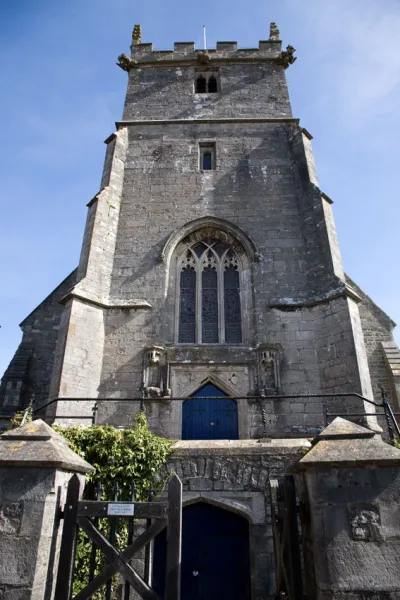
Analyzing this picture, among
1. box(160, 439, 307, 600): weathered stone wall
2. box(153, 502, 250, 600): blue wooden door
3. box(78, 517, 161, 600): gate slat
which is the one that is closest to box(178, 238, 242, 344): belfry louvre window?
box(160, 439, 307, 600): weathered stone wall

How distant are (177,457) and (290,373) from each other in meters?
4.42

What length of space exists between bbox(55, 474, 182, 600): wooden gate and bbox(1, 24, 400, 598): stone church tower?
4200 millimetres

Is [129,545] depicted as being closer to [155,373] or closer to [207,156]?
[155,373]

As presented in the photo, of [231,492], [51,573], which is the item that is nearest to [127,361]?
[231,492]

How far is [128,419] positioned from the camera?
9.63 meters

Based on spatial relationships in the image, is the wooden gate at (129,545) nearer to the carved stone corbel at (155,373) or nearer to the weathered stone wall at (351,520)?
the weathered stone wall at (351,520)

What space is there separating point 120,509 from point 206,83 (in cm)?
1651

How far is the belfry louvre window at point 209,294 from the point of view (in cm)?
1113

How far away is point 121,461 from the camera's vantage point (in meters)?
6.64

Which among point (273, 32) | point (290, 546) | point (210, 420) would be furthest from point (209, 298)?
point (273, 32)

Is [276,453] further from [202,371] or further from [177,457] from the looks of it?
[202,371]

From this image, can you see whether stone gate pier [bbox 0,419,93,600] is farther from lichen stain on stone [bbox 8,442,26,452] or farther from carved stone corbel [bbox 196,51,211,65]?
carved stone corbel [bbox 196,51,211,65]

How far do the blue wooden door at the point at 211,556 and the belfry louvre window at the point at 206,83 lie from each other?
15.0 m

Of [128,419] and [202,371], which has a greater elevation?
[202,371]
